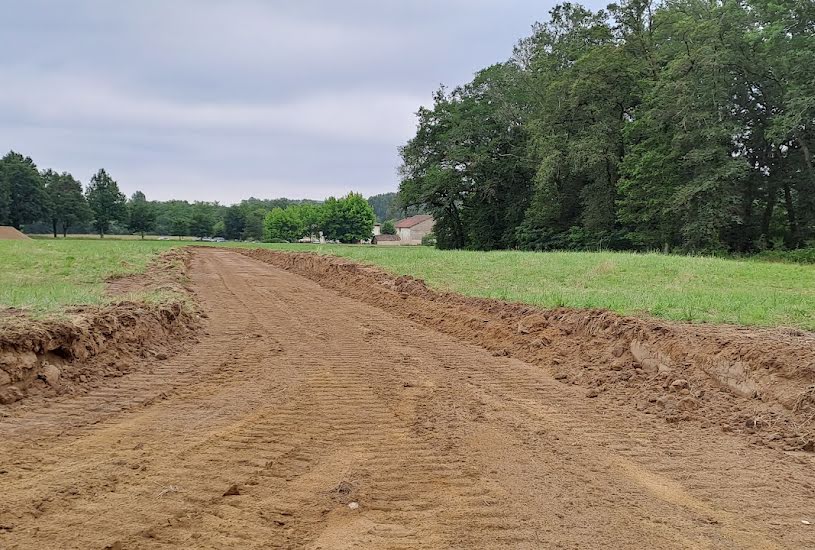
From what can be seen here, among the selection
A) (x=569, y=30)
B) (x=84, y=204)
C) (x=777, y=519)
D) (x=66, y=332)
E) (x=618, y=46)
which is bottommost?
(x=777, y=519)

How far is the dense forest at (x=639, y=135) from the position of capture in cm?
3155

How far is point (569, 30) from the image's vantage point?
1813 inches

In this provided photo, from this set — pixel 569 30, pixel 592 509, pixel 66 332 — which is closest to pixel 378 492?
pixel 592 509

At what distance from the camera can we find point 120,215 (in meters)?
103

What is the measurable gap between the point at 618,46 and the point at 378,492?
42.6m

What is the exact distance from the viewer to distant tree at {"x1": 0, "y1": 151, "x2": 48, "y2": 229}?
84.3 metres

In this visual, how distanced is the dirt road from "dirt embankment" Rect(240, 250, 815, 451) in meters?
0.41

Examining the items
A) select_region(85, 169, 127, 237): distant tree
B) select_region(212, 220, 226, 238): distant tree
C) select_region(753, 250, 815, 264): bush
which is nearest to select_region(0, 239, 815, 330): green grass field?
select_region(753, 250, 815, 264): bush

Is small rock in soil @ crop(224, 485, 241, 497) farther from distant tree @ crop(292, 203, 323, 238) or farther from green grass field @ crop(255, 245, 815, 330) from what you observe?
distant tree @ crop(292, 203, 323, 238)

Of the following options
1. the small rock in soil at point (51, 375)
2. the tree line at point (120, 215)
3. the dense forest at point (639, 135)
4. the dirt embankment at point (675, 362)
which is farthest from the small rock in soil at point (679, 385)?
the tree line at point (120, 215)

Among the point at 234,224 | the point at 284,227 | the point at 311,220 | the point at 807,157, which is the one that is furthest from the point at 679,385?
the point at 234,224

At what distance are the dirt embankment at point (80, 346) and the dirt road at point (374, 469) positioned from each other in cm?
40

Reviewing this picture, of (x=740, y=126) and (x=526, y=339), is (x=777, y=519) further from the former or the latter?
(x=740, y=126)

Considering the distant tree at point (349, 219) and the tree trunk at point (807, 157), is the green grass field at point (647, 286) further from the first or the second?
the distant tree at point (349, 219)
